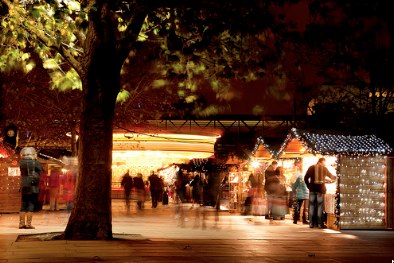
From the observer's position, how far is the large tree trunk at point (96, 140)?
14.4 metres

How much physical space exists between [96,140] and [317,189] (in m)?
Answer: 7.95

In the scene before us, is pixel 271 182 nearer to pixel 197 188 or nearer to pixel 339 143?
pixel 339 143

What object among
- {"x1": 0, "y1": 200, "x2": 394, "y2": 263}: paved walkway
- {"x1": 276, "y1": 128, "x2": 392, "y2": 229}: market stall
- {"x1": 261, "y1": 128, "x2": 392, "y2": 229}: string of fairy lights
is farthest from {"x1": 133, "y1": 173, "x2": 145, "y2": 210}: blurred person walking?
{"x1": 0, "y1": 200, "x2": 394, "y2": 263}: paved walkway

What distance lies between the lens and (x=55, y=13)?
13.9m

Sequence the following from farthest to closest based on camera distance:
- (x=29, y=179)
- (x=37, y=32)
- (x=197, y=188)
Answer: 1. (x=197, y=188)
2. (x=29, y=179)
3. (x=37, y=32)

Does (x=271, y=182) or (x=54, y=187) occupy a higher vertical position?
(x=271, y=182)

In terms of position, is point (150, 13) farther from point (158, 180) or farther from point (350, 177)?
point (158, 180)

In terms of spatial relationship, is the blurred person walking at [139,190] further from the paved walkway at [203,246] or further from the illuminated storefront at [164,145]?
the paved walkway at [203,246]

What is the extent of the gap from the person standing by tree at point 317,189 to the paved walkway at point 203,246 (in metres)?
1.45

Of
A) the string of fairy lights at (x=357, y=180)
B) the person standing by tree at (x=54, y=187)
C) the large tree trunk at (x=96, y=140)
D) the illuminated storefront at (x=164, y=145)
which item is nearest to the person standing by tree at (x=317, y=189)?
the string of fairy lights at (x=357, y=180)

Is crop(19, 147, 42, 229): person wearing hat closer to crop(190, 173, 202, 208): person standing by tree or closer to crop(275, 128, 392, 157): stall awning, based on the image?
crop(275, 128, 392, 157): stall awning

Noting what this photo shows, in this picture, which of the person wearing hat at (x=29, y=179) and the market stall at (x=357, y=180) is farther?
the market stall at (x=357, y=180)

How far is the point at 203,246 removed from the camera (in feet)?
44.6

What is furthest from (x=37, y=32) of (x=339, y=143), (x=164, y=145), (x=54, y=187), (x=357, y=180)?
(x=54, y=187)
